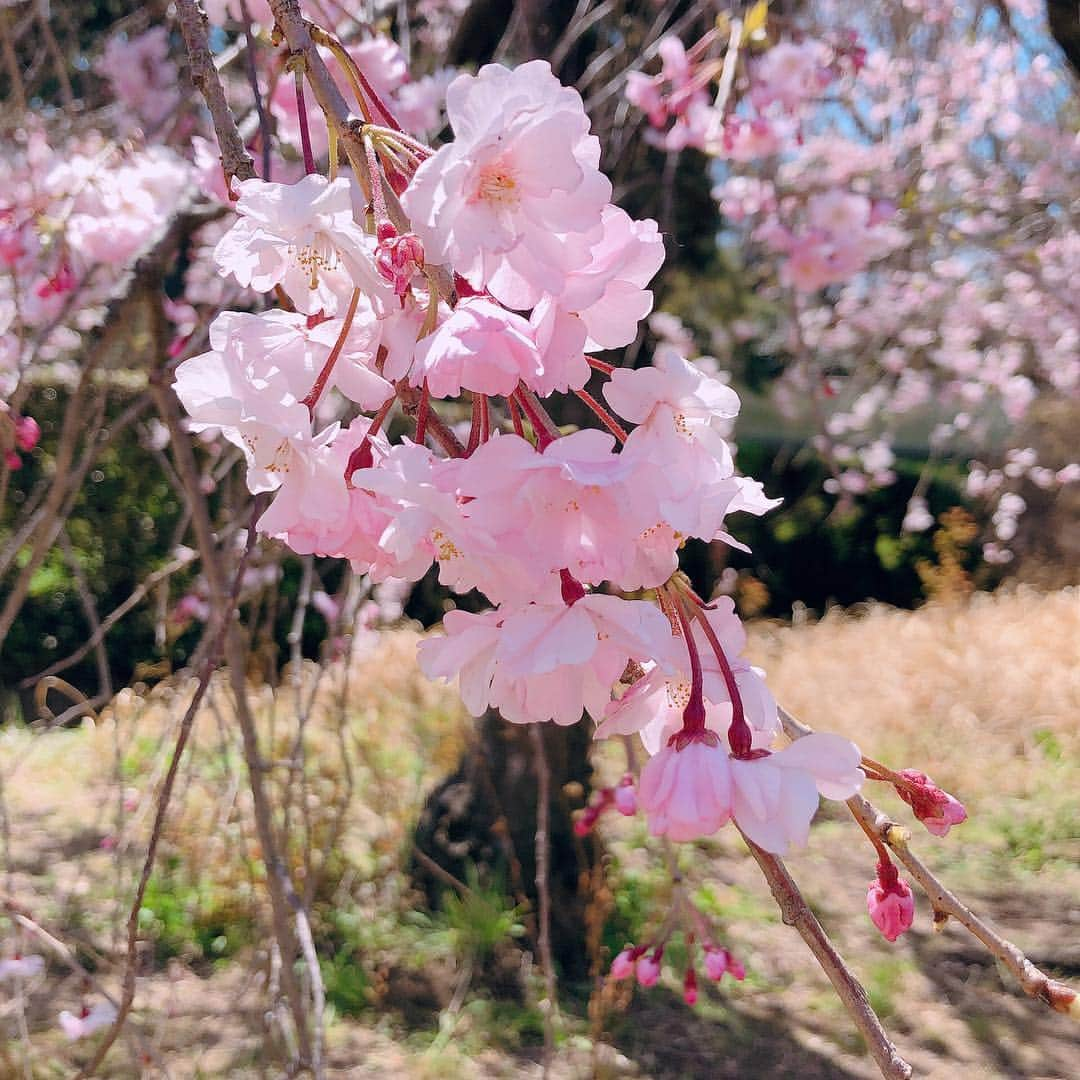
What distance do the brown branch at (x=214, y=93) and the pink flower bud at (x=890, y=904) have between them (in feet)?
1.76

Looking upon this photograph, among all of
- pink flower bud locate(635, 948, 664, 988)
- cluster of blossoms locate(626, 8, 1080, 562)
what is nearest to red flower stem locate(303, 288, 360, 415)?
pink flower bud locate(635, 948, 664, 988)

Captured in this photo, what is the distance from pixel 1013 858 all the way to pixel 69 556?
11.6 feet

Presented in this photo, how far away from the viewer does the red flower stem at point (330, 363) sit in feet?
1.66

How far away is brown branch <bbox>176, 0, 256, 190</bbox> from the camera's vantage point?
0.62m

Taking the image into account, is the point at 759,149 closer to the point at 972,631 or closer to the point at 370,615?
the point at 370,615

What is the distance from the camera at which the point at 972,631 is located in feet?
19.7

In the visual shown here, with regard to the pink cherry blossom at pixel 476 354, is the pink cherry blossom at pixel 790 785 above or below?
below

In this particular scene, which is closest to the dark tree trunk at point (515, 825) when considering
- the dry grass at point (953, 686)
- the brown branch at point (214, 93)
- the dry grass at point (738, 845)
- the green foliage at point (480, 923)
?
the green foliage at point (480, 923)

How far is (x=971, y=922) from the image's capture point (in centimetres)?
49

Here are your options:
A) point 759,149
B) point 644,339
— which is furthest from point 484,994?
point 759,149

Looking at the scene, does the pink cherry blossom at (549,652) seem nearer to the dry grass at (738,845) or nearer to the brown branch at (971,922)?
the brown branch at (971,922)

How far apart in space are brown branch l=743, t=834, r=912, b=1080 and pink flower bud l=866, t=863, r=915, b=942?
11 centimetres

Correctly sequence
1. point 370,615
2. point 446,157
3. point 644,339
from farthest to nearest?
1. point 370,615
2. point 644,339
3. point 446,157

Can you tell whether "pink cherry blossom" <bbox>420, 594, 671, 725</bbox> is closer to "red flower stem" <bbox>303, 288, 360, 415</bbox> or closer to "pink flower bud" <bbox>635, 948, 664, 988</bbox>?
"red flower stem" <bbox>303, 288, 360, 415</bbox>
